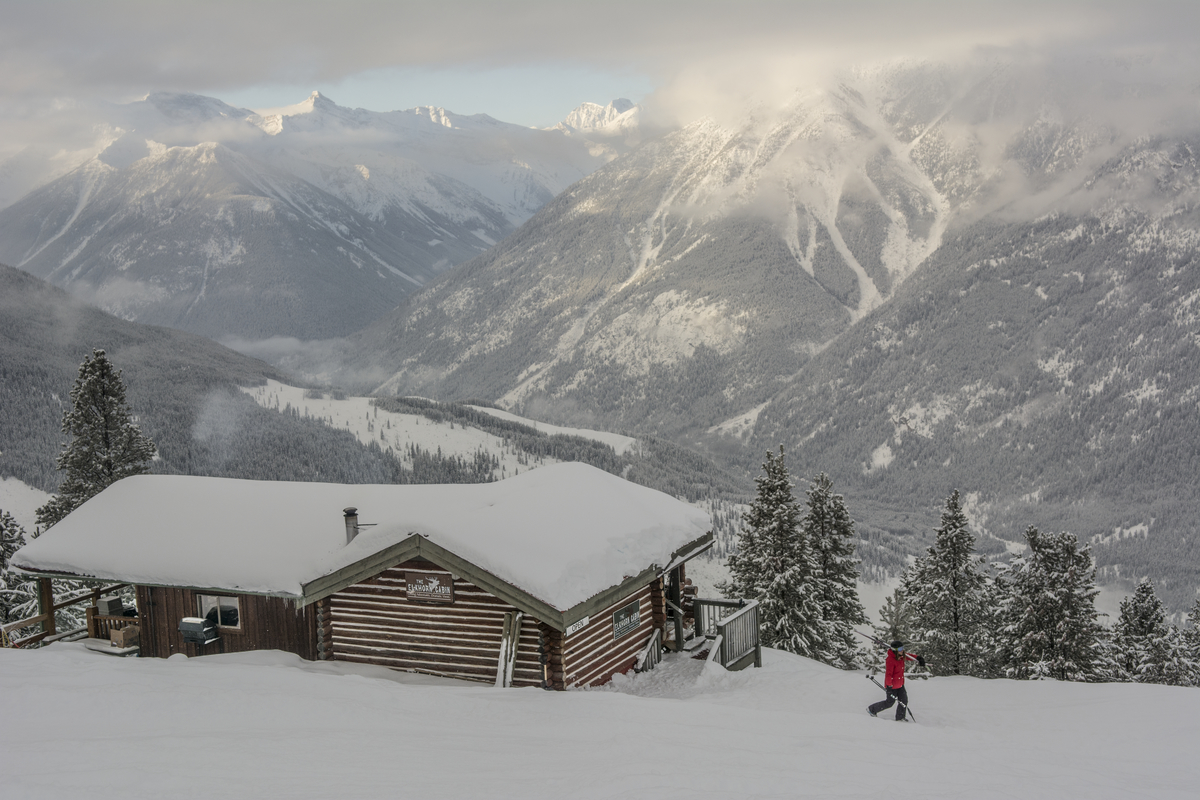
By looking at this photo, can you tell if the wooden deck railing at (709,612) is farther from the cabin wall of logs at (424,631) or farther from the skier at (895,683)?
the skier at (895,683)

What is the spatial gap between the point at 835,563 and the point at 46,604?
28.7 metres

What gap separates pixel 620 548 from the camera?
1836 cm

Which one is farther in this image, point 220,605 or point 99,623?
point 99,623

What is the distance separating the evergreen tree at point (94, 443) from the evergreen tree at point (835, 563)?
28.7 m

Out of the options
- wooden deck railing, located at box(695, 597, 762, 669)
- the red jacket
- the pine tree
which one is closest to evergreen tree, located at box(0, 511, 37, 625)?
wooden deck railing, located at box(695, 597, 762, 669)

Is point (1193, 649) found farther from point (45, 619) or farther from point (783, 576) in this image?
point (45, 619)

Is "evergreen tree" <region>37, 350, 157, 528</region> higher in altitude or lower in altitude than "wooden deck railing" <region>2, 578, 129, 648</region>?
higher

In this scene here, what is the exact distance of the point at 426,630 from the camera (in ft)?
59.4

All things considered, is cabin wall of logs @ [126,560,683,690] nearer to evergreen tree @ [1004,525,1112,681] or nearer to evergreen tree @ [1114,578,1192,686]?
evergreen tree @ [1004,525,1112,681]

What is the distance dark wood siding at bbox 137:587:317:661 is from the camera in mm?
19188

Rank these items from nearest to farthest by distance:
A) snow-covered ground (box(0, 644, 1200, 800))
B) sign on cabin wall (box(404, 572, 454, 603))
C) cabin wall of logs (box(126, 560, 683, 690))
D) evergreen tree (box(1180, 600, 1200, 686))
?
snow-covered ground (box(0, 644, 1200, 800)) → cabin wall of logs (box(126, 560, 683, 690)) → sign on cabin wall (box(404, 572, 454, 603)) → evergreen tree (box(1180, 600, 1200, 686))

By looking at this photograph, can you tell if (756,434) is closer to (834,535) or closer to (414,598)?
(834,535)

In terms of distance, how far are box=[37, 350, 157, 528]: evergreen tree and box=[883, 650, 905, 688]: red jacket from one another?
101ft

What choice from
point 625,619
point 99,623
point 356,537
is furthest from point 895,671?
point 99,623
